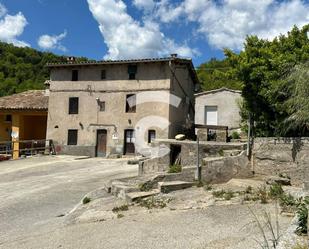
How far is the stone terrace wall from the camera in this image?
11.0 metres

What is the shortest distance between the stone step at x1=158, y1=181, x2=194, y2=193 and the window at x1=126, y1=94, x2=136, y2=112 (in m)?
12.1

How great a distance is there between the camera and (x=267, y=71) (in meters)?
11.8

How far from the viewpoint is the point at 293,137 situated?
Answer: 11.5 metres

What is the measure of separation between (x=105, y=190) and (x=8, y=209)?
118 inches

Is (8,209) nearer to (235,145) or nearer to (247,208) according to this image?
(247,208)

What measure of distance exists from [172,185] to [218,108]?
16.1m

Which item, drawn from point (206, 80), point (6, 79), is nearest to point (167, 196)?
point (206, 80)

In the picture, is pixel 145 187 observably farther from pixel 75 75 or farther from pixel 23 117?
pixel 23 117

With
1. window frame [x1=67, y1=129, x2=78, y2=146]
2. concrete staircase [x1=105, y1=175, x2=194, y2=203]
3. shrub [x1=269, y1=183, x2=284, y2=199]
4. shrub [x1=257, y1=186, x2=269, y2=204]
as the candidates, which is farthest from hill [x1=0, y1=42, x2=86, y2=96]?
shrub [x1=269, y1=183, x2=284, y2=199]

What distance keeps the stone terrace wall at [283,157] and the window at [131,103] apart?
11567 mm

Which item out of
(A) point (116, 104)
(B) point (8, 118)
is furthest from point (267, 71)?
(B) point (8, 118)

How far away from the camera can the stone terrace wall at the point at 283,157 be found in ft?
36.1

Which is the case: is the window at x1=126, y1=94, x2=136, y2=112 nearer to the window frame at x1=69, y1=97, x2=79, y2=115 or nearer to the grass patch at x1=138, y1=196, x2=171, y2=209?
the window frame at x1=69, y1=97, x2=79, y2=115

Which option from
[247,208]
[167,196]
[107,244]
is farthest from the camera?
[167,196]
